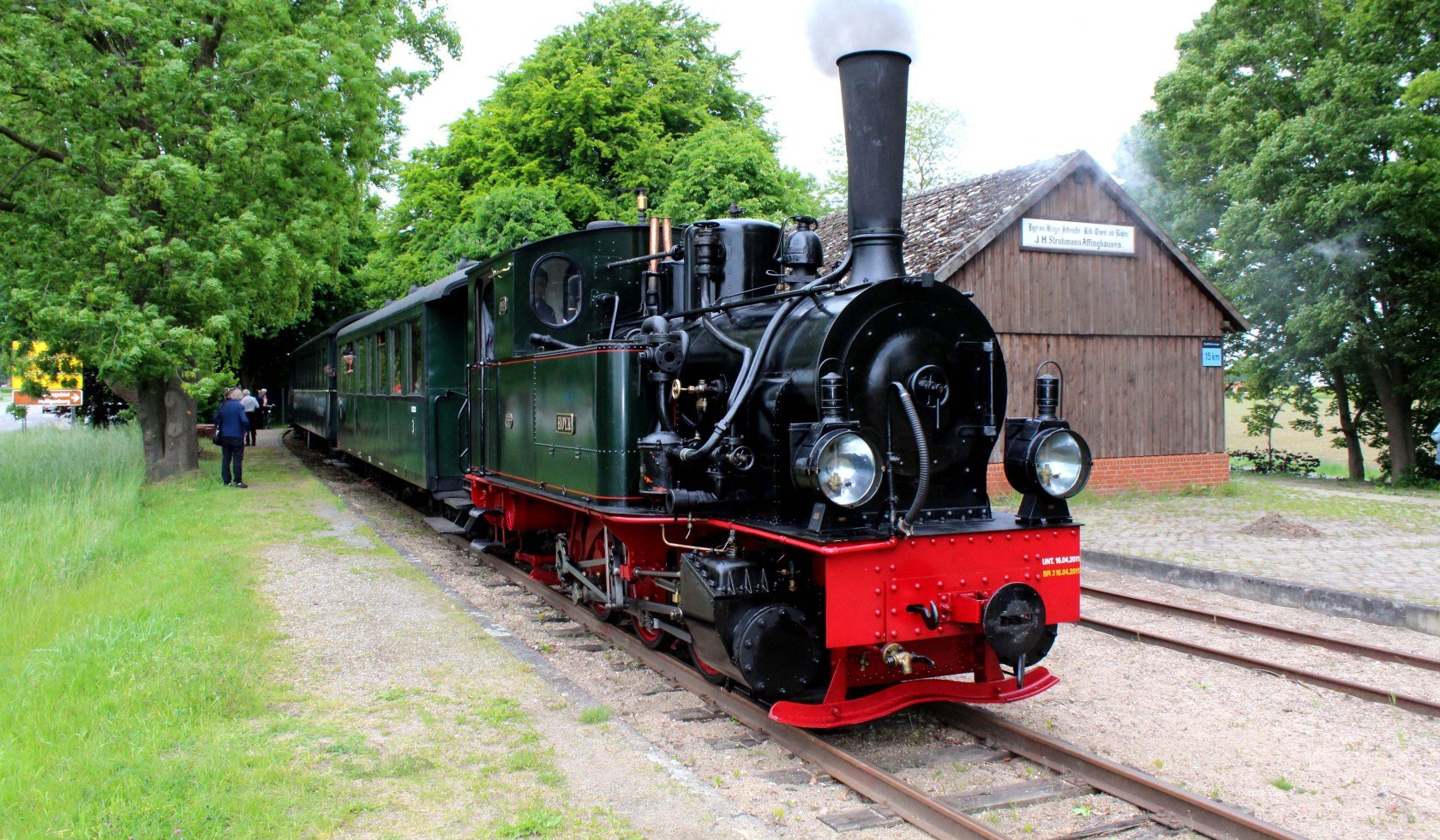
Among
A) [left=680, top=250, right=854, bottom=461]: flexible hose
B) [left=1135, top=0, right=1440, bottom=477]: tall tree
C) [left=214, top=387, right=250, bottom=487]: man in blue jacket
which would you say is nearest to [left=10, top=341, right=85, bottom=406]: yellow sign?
[left=214, top=387, right=250, bottom=487]: man in blue jacket

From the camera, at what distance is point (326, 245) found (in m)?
16.3

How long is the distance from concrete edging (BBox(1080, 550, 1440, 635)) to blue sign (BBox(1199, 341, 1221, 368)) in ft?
26.1

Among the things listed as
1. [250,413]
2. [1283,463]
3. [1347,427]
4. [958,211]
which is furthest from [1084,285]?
[250,413]

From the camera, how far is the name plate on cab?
14.8 metres

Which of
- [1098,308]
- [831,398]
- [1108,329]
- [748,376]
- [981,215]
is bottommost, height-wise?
[831,398]

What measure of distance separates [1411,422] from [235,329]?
78.3 feet

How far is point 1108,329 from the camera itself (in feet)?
50.9

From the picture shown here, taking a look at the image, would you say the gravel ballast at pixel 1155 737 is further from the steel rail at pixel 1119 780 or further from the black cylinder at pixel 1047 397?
the black cylinder at pixel 1047 397

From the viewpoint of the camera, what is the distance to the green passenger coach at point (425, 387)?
10.4 metres

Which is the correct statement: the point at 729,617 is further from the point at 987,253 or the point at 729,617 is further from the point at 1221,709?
the point at 987,253

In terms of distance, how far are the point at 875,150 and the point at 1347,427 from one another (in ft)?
76.8

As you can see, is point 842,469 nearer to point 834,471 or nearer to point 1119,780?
point 834,471

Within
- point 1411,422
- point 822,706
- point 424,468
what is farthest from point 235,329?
point 1411,422

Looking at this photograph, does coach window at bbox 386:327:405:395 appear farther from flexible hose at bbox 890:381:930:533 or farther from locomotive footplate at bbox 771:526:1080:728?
flexible hose at bbox 890:381:930:533
